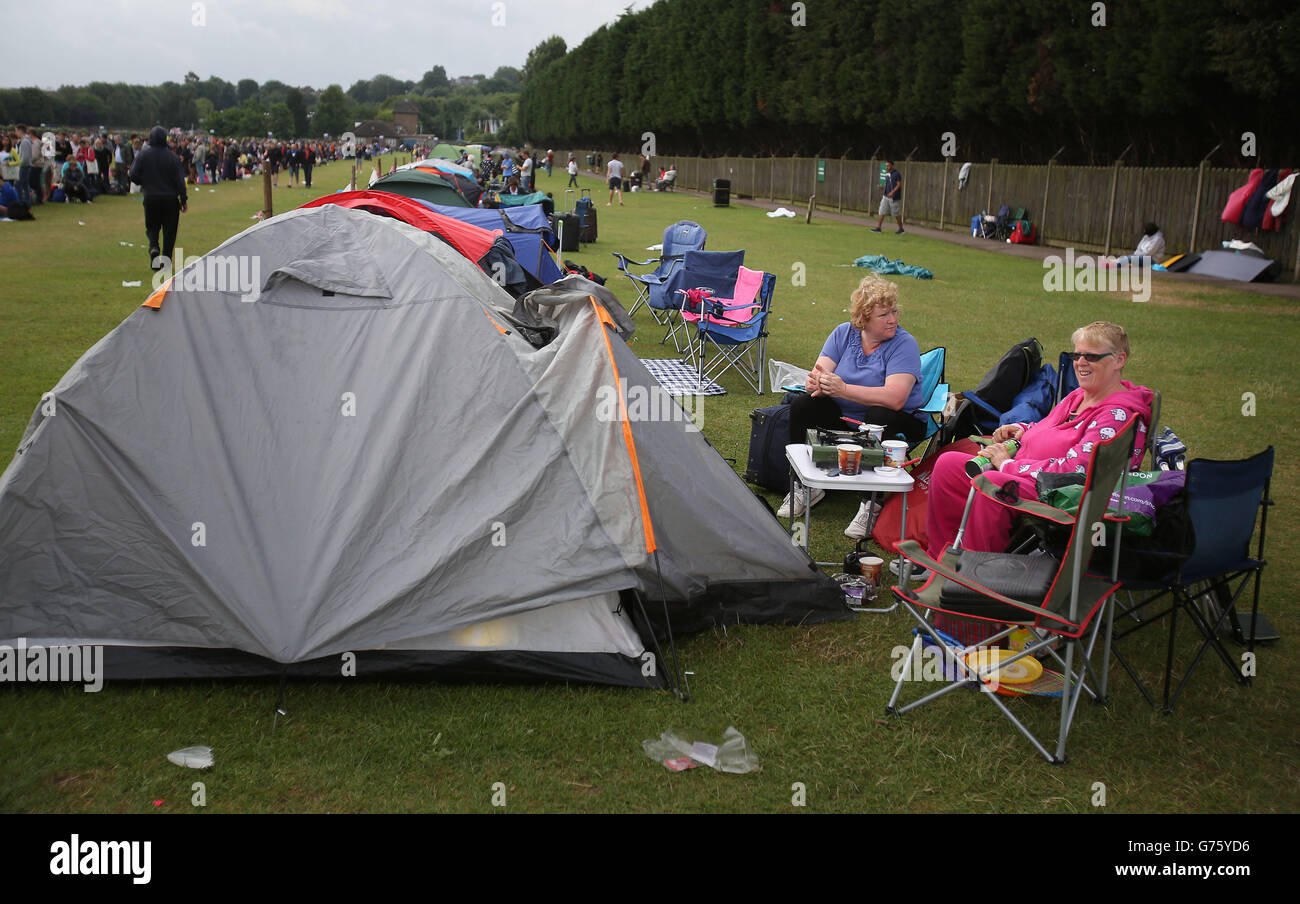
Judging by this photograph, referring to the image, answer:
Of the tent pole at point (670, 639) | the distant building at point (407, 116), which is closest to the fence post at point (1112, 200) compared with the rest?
the tent pole at point (670, 639)

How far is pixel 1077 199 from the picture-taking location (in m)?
23.0

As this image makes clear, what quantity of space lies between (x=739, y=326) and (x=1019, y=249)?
16.5 m

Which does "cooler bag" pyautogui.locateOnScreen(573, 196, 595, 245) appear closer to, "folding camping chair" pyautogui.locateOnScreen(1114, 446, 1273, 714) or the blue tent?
the blue tent

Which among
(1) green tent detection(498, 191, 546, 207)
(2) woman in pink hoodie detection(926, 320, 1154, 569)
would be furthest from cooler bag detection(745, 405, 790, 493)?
(1) green tent detection(498, 191, 546, 207)

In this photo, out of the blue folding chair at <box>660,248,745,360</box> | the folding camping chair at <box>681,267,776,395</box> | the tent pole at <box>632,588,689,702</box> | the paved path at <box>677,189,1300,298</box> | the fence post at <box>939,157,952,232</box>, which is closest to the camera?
the tent pole at <box>632,588,689,702</box>

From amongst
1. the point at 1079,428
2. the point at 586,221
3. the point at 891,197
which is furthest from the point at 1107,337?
the point at 891,197

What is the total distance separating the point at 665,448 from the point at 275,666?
1.99 metres

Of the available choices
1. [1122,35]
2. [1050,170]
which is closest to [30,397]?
[1122,35]

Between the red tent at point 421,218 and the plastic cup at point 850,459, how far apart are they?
4.27m

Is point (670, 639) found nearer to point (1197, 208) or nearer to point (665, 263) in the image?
point (665, 263)

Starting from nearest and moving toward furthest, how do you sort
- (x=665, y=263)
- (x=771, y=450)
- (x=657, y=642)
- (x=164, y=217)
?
(x=657, y=642) < (x=771, y=450) < (x=665, y=263) < (x=164, y=217)

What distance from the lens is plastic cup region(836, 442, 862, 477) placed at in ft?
16.1

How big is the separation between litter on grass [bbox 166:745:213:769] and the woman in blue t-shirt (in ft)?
10.9
